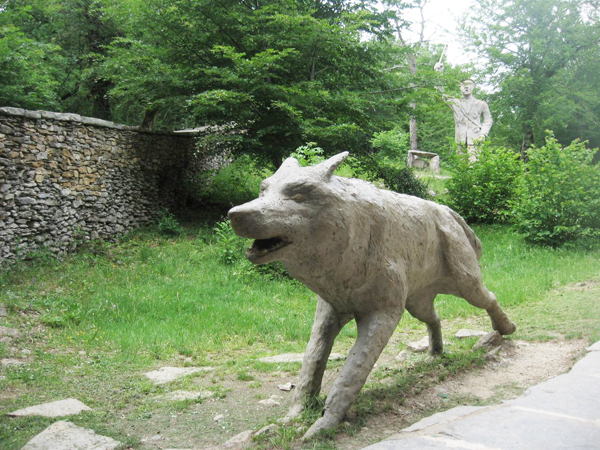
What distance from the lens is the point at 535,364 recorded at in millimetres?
5012

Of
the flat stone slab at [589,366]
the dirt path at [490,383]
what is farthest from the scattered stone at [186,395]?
the flat stone slab at [589,366]

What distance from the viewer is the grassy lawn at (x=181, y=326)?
436 cm

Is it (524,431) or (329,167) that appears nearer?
(524,431)

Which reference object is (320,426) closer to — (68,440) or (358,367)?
(358,367)

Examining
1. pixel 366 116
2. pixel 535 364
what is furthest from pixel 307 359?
pixel 366 116

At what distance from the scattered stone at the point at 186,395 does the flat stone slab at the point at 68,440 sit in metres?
0.98

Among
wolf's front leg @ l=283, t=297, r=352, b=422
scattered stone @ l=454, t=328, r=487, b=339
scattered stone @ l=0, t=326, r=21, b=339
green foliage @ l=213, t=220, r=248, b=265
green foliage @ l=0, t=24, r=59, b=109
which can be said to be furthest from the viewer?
green foliage @ l=0, t=24, r=59, b=109

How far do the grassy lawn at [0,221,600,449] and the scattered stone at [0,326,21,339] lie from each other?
128mm

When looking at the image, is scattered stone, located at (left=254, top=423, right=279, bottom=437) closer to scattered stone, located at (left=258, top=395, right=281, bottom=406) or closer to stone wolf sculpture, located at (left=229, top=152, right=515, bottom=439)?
stone wolf sculpture, located at (left=229, top=152, right=515, bottom=439)

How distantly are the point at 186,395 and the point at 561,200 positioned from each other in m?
10.2

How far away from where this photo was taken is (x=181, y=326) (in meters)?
6.92

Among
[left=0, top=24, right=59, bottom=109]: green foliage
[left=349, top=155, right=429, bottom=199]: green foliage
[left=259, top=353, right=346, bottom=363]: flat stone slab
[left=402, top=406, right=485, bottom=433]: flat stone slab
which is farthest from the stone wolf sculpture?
[left=0, top=24, right=59, bottom=109]: green foliage

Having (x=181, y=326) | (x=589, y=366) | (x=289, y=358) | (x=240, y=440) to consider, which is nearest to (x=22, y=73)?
(x=181, y=326)

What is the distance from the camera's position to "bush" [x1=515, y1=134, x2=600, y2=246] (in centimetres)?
1135
